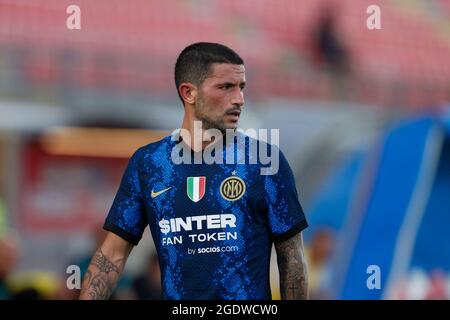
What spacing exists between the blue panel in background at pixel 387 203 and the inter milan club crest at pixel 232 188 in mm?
4275

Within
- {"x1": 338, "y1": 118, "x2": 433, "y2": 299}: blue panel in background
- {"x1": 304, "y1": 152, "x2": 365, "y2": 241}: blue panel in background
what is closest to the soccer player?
{"x1": 338, "y1": 118, "x2": 433, "y2": 299}: blue panel in background

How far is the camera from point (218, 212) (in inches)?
128

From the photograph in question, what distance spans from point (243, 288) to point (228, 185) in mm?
380

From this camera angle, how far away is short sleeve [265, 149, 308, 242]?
3.23m

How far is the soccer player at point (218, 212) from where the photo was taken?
3.22 m

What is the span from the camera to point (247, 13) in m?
15.1

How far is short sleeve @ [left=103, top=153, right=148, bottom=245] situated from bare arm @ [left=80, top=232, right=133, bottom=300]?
1.5 inches

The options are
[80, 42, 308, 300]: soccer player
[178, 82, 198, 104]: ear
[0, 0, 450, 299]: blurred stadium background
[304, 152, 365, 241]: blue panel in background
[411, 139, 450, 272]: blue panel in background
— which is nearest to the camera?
[80, 42, 308, 300]: soccer player

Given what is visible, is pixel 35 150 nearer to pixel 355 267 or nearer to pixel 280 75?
pixel 280 75

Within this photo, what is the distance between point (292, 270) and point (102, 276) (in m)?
0.73

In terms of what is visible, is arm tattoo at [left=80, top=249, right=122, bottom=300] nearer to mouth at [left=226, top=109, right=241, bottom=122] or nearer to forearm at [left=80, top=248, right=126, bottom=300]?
forearm at [left=80, top=248, right=126, bottom=300]

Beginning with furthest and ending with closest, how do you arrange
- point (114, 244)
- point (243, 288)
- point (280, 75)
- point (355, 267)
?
point (280, 75) → point (355, 267) → point (114, 244) → point (243, 288)

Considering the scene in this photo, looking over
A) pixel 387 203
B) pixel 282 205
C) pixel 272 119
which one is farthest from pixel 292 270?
pixel 272 119
